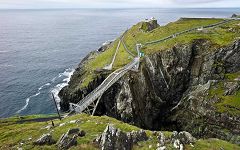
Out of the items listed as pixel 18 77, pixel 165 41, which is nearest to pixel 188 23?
pixel 165 41

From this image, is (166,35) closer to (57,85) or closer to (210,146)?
(57,85)

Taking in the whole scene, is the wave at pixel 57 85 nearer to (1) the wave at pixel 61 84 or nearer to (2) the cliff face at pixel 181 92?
(1) the wave at pixel 61 84

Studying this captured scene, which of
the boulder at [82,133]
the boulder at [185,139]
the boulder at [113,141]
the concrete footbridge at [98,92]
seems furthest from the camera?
the concrete footbridge at [98,92]

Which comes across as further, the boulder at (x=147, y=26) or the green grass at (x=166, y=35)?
the boulder at (x=147, y=26)

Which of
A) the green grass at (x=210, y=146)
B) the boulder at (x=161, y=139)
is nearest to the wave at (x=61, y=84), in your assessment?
the boulder at (x=161, y=139)

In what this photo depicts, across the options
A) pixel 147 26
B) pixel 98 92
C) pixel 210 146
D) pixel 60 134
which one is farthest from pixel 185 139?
pixel 147 26

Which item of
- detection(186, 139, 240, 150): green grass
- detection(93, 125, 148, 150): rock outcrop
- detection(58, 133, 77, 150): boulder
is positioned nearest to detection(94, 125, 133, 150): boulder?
detection(93, 125, 148, 150): rock outcrop

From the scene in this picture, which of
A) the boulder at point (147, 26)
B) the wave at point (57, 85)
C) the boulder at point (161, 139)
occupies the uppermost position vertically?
the boulder at point (147, 26)

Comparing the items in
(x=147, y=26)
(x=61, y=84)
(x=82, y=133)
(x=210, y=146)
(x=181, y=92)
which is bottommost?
(x=61, y=84)
